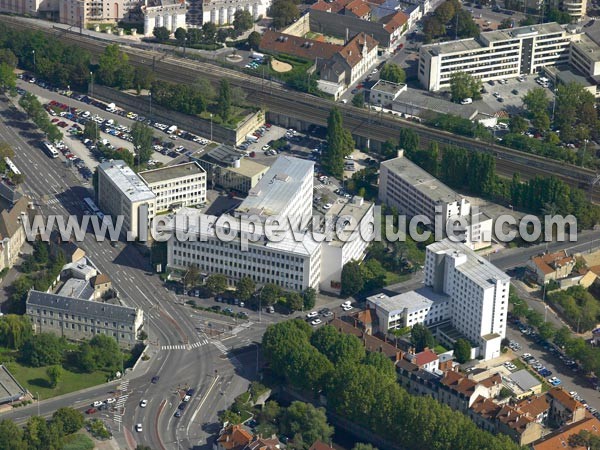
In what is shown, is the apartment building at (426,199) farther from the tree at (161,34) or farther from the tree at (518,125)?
the tree at (161,34)

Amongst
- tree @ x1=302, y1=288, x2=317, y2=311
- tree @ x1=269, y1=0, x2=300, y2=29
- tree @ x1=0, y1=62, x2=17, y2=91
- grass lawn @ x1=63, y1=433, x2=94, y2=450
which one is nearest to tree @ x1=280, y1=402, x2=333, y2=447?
grass lawn @ x1=63, y1=433, x2=94, y2=450

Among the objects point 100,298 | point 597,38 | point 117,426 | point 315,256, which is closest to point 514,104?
point 597,38

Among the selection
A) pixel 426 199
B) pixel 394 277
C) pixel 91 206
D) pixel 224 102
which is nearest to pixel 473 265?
pixel 394 277

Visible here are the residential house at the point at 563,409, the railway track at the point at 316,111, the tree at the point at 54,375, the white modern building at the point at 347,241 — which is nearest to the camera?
the residential house at the point at 563,409

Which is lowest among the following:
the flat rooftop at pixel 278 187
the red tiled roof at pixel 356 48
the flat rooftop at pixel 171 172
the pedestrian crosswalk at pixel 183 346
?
the pedestrian crosswalk at pixel 183 346

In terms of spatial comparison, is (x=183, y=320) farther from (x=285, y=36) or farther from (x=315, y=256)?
(x=285, y=36)

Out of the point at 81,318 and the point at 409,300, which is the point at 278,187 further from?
the point at 81,318

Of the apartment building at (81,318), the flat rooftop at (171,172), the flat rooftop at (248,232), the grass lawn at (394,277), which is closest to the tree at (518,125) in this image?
the grass lawn at (394,277)
